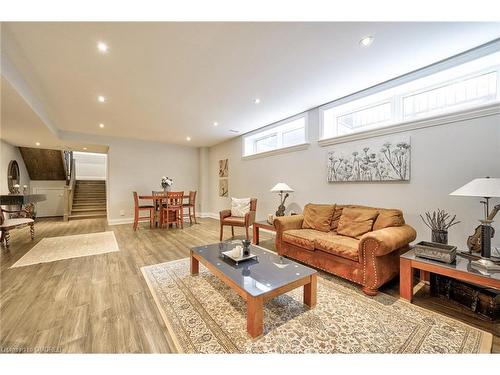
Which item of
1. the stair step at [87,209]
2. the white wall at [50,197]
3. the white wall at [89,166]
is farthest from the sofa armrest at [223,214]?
the white wall at [89,166]

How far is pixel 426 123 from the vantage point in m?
2.43

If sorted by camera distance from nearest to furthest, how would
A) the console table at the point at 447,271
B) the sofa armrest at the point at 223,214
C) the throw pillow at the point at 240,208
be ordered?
the console table at the point at 447,271 → the sofa armrest at the point at 223,214 → the throw pillow at the point at 240,208

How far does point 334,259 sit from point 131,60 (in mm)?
3209

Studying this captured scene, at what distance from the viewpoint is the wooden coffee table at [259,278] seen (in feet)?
4.66

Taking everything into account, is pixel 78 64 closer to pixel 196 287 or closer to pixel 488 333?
pixel 196 287

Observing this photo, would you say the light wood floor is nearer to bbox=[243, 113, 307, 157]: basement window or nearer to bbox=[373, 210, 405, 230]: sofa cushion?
bbox=[373, 210, 405, 230]: sofa cushion

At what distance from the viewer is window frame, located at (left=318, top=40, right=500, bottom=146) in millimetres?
2080

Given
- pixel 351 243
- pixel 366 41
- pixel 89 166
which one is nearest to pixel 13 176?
pixel 89 166

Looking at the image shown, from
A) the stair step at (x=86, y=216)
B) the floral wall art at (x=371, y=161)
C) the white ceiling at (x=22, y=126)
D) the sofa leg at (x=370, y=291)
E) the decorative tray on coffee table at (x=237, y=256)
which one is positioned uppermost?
the white ceiling at (x=22, y=126)

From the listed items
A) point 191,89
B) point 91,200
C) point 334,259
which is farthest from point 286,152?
point 91,200

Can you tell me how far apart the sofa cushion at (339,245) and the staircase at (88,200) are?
731 cm

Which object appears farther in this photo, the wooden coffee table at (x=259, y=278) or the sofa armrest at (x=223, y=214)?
the sofa armrest at (x=223, y=214)

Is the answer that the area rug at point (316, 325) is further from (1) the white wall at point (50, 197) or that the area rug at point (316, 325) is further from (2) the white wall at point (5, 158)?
(1) the white wall at point (50, 197)

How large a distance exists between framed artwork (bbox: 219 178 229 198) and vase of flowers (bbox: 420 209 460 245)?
476 centimetres
